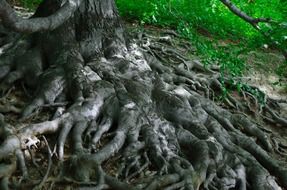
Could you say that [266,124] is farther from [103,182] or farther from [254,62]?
[103,182]

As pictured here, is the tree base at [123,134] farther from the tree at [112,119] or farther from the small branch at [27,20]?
the small branch at [27,20]

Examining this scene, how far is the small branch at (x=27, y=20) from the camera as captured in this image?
2943mm

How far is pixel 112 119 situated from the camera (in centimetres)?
445

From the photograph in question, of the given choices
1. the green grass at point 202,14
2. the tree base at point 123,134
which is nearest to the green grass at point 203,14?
the green grass at point 202,14

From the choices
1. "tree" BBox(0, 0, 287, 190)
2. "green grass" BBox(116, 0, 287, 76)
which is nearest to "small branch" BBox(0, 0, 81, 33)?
"tree" BBox(0, 0, 287, 190)

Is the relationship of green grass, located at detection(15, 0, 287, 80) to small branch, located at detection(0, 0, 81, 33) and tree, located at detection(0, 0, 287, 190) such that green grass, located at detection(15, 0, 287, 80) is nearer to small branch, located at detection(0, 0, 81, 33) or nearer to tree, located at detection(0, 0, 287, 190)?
tree, located at detection(0, 0, 287, 190)

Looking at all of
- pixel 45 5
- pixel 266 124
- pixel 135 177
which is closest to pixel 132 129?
pixel 135 177

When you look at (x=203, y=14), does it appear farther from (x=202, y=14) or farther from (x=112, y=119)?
(x=112, y=119)

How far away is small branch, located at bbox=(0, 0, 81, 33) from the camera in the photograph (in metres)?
2.94

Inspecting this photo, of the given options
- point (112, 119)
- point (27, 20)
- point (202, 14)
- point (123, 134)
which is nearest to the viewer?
point (27, 20)

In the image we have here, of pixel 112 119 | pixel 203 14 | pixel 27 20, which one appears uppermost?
pixel 27 20

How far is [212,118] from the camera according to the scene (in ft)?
16.7

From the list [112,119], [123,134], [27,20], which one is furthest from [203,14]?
[27,20]

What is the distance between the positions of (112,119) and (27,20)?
1.54 m
